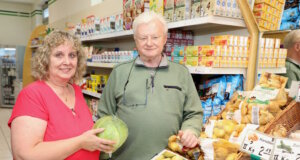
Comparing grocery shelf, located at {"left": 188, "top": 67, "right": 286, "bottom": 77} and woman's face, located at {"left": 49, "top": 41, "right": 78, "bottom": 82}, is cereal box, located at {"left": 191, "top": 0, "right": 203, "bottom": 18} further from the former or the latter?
woman's face, located at {"left": 49, "top": 41, "right": 78, "bottom": 82}

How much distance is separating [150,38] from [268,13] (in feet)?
3.66

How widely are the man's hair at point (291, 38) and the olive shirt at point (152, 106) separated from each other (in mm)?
Answer: 859

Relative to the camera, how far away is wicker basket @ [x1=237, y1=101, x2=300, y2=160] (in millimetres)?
1497

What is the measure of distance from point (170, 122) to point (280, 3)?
1.36 m

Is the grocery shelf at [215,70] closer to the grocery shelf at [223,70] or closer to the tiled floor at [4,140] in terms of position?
the grocery shelf at [223,70]

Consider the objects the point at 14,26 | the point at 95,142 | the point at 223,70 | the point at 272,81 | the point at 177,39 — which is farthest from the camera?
the point at 14,26

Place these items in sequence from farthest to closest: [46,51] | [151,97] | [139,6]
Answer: [139,6], [151,97], [46,51]

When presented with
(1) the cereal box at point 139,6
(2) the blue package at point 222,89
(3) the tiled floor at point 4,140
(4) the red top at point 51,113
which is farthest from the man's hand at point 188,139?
(3) the tiled floor at point 4,140

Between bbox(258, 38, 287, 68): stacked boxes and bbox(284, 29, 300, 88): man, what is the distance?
0.25 ft

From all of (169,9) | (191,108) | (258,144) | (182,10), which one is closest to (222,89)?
(191,108)

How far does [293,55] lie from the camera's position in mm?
2031

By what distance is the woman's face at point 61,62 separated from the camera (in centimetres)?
164

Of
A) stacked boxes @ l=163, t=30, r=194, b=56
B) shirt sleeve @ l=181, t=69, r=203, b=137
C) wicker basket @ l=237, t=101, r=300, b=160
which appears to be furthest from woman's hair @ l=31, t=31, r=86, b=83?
wicker basket @ l=237, t=101, r=300, b=160

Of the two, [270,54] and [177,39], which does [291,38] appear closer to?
[270,54]
